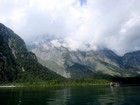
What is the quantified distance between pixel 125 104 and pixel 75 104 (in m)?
21.2

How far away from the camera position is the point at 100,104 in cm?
11775

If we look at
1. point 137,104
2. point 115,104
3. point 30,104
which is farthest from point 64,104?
point 137,104

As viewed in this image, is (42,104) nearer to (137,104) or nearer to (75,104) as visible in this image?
(75,104)

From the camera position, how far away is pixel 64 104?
120688mm

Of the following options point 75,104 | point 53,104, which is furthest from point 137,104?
point 53,104

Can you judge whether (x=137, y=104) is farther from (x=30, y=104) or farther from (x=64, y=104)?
(x=30, y=104)

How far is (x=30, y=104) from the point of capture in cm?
11969

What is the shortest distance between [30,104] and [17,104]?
19.9 feet

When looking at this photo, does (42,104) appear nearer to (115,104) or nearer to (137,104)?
(115,104)

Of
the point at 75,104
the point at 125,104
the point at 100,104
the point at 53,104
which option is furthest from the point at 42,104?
the point at 125,104

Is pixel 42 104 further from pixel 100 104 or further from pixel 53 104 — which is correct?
pixel 100 104

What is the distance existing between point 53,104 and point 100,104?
68.0ft

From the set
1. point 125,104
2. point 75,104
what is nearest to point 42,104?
point 75,104

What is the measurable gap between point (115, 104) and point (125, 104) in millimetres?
4276
